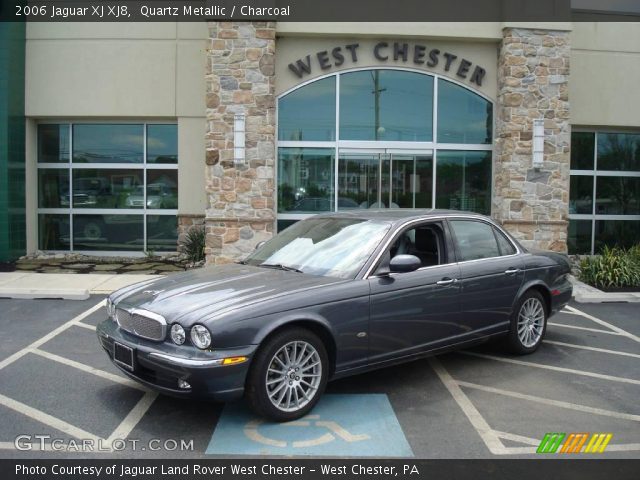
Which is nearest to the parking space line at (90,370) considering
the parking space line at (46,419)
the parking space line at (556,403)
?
the parking space line at (46,419)

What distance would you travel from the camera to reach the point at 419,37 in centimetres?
1168

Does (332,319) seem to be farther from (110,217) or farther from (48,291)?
(110,217)

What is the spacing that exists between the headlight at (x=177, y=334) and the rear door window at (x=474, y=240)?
287 cm

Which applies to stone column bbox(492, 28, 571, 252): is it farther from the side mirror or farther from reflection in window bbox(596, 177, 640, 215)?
the side mirror

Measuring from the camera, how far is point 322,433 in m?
4.20

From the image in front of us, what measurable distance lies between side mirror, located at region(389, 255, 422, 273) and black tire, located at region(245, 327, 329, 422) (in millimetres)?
945

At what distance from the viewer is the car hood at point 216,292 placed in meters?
4.24

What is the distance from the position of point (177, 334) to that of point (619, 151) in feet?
42.6

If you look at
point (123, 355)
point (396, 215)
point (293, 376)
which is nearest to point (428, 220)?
point (396, 215)

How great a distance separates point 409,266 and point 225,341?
174 cm

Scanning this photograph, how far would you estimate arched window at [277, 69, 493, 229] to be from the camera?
11969mm

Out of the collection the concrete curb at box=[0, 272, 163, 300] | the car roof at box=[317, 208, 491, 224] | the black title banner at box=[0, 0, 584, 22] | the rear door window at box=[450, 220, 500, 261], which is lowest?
the concrete curb at box=[0, 272, 163, 300]

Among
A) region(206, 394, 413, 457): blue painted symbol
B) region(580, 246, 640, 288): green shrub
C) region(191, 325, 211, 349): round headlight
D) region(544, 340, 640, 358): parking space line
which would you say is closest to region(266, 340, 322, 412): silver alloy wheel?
region(206, 394, 413, 457): blue painted symbol

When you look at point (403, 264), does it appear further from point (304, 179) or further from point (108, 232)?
point (108, 232)
